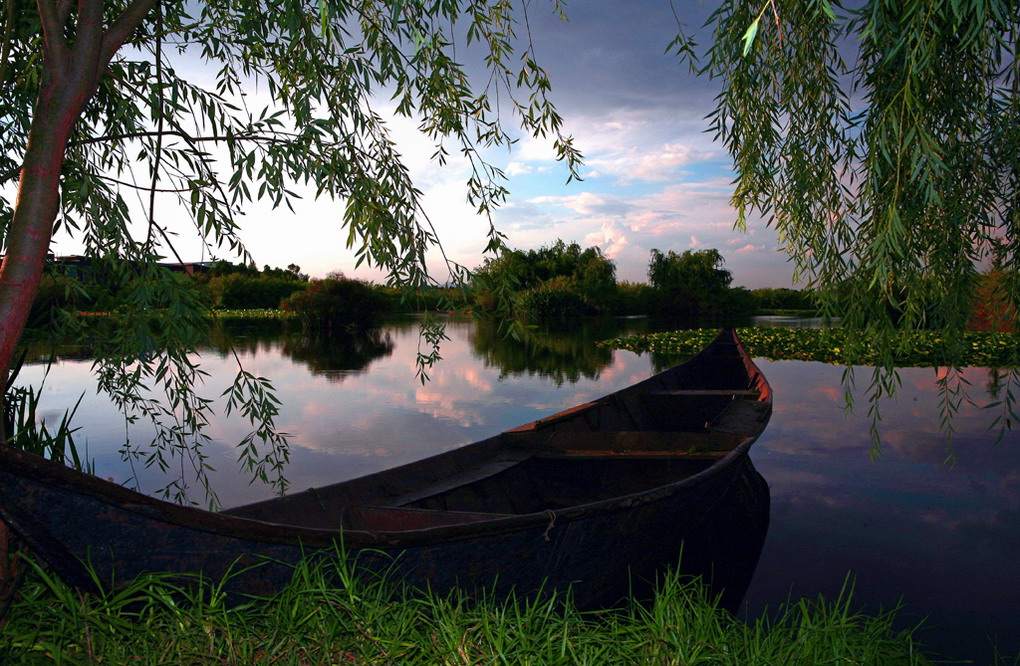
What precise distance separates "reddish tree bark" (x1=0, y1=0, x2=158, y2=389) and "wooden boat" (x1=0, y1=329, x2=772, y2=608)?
3.04ft

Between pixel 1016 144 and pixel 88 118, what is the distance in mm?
4707

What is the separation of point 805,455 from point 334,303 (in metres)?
20.0

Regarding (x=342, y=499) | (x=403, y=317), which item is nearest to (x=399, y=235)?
(x=342, y=499)

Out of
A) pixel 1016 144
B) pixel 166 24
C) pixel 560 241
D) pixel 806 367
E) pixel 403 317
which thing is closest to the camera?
pixel 1016 144

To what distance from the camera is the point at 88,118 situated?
371 cm

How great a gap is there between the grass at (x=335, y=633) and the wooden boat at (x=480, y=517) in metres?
0.10

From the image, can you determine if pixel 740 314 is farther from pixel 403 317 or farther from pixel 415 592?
pixel 415 592

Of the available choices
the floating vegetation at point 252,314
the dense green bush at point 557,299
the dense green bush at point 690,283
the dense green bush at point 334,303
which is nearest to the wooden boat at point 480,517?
the dense green bush at point 334,303

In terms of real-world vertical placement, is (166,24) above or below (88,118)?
above

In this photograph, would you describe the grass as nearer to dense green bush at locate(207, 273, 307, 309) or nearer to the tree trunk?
the tree trunk

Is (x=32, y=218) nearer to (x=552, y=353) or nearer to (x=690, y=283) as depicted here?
(x=552, y=353)

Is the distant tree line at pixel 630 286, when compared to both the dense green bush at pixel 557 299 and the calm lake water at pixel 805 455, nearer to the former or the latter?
the dense green bush at pixel 557 299

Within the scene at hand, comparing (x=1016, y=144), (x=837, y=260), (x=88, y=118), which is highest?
(x=88, y=118)

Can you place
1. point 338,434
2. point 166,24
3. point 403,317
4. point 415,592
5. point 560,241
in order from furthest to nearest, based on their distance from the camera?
point 403,317 → point 560,241 → point 338,434 → point 166,24 → point 415,592
